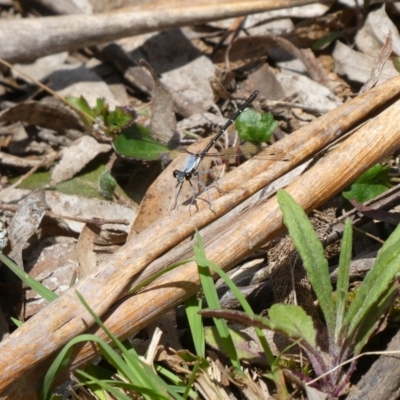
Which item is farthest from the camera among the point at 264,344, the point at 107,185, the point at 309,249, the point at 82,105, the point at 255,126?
the point at 82,105

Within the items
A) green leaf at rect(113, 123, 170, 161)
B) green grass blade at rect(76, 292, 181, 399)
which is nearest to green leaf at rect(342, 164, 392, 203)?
green leaf at rect(113, 123, 170, 161)

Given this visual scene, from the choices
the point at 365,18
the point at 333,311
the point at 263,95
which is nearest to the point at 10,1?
the point at 263,95

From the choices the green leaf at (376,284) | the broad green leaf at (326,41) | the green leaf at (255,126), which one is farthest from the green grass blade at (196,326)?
the broad green leaf at (326,41)

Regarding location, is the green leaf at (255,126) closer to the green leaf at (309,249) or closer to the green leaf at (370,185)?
the green leaf at (370,185)

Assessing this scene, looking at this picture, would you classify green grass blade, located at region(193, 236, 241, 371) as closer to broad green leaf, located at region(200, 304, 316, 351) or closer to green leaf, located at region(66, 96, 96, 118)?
broad green leaf, located at region(200, 304, 316, 351)

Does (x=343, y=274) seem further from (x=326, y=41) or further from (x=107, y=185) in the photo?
(x=326, y=41)

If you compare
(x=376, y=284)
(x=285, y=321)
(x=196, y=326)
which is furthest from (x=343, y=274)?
(x=196, y=326)
